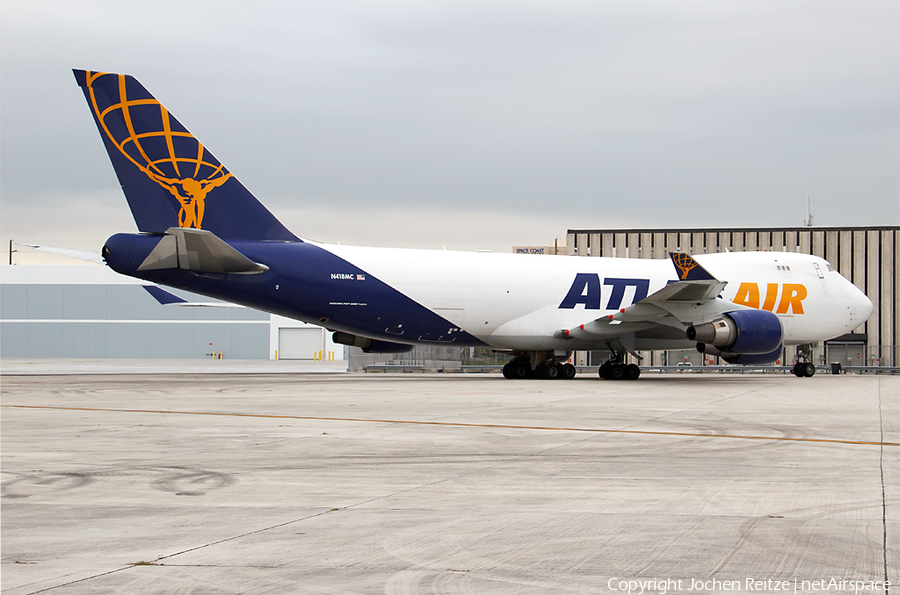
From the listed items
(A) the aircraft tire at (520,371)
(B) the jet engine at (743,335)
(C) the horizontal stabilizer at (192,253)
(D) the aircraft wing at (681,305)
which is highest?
(C) the horizontal stabilizer at (192,253)

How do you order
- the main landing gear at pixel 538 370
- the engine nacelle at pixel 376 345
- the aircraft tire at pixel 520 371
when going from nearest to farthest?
the engine nacelle at pixel 376 345
the main landing gear at pixel 538 370
the aircraft tire at pixel 520 371

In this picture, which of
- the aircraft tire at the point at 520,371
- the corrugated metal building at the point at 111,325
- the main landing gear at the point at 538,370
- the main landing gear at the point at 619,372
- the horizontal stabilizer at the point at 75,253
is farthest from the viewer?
the corrugated metal building at the point at 111,325

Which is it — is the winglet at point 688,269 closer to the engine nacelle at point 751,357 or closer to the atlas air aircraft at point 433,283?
the atlas air aircraft at point 433,283

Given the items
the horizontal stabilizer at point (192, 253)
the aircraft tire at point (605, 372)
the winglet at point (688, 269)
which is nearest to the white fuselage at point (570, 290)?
the aircraft tire at point (605, 372)

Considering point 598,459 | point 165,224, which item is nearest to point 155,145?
point 165,224

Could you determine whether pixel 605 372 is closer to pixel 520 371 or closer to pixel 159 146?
pixel 520 371

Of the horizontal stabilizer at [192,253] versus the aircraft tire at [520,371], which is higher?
the horizontal stabilizer at [192,253]

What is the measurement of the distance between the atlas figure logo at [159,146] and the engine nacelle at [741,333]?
15048 millimetres

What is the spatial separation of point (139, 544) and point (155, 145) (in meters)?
19.3

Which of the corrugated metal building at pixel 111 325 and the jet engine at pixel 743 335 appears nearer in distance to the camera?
the jet engine at pixel 743 335

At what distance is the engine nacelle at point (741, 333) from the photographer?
25328 millimetres

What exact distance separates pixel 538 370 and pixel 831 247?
30.5m

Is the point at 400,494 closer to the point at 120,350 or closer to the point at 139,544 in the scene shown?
the point at 139,544

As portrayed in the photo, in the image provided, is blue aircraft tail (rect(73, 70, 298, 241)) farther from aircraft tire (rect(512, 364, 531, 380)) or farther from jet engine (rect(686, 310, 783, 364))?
jet engine (rect(686, 310, 783, 364))
